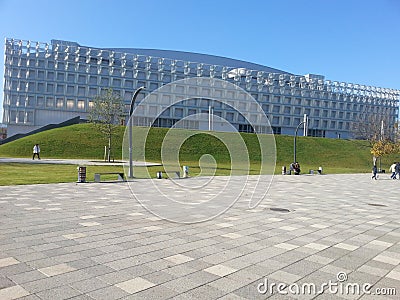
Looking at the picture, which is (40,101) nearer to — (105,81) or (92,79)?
(92,79)

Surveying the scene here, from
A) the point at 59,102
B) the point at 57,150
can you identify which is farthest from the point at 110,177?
the point at 59,102

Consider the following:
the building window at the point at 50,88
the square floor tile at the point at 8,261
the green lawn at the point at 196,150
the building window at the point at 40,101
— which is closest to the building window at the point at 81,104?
the building window at the point at 50,88

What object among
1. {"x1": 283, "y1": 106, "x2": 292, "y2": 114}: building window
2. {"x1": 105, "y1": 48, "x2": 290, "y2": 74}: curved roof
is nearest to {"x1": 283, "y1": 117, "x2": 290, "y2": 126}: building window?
{"x1": 283, "y1": 106, "x2": 292, "y2": 114}: building window

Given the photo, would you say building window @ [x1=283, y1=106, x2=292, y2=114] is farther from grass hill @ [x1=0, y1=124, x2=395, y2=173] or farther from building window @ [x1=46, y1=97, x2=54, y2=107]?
building window @ [x1=46, y1=97, x2=54, y2=107]

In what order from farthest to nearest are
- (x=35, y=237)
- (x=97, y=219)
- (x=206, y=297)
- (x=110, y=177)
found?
(x=110, y=177) < (x=97, y=219) < (x=35, y=237) < (x=206, y=297)

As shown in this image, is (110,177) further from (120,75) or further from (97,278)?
(120,75)

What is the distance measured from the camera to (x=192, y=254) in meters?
6.29

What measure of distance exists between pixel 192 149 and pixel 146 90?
94.9 feet

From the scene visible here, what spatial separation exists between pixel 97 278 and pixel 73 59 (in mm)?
86437

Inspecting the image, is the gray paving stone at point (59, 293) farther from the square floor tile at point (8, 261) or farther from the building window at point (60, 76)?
the building window at point (60, 76)

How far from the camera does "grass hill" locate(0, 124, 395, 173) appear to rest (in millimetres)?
49094

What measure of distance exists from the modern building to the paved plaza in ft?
220

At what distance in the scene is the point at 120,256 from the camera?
607 centimetres

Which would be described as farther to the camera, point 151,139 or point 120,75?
point 120,75
